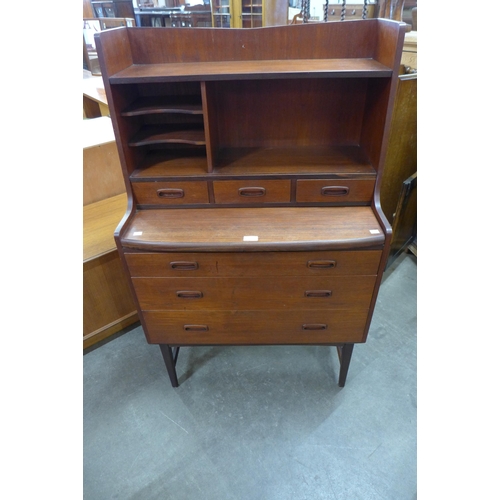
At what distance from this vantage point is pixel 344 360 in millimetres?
1641

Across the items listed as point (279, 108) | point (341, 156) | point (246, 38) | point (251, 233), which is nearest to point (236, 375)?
point (251, 233)

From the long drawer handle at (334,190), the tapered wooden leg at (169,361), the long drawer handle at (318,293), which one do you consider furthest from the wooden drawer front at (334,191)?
the tapered wooden leg at (169,361)

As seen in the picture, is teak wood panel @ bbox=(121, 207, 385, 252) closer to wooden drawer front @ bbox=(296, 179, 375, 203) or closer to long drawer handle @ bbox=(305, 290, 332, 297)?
wooden drawer front @ bbox=(296, 179, 375, 203)

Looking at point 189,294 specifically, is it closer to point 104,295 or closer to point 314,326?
point 314,326

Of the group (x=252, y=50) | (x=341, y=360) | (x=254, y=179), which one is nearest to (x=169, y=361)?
(x=341, y=360)

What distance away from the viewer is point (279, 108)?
4.64 ft

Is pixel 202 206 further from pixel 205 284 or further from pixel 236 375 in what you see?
pixel 236 375

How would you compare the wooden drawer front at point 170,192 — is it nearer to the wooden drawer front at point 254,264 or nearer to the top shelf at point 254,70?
the wooden drawer front at point 254,264

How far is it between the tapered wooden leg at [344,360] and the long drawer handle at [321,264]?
1.73ft

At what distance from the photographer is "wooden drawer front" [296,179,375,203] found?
52.4 inches

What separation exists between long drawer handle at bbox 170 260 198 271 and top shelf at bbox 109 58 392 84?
24.9 inches

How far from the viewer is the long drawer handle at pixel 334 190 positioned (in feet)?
4.41

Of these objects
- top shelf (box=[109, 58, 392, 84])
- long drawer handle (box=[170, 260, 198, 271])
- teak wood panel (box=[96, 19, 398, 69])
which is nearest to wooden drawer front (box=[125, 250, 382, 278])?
long drawer handle (box=[170, 260, 198, 271])

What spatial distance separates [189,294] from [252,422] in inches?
29.4
